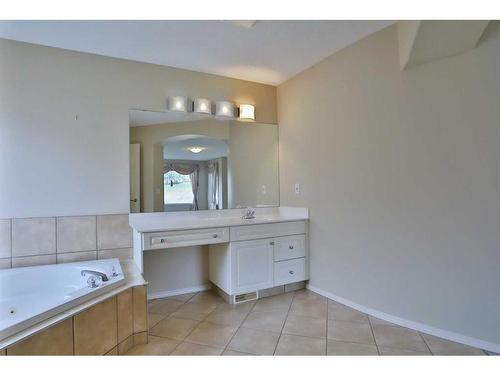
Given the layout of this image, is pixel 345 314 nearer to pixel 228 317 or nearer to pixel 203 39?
pixel 228 317

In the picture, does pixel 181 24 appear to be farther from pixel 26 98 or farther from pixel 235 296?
pixel 235 296

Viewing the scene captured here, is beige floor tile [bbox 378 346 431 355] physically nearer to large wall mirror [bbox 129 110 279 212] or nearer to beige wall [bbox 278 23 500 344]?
beige wall [bbox 278 23 500 344]

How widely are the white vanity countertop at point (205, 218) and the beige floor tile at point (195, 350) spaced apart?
34.2 inches

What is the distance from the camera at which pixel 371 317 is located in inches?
91.6

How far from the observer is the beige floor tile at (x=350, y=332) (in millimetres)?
1983

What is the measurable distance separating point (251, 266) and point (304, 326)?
710mm

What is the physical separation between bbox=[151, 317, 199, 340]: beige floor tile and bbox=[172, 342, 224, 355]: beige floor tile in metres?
0.12

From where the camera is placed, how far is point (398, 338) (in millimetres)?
1981

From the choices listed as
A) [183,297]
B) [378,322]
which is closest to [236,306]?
[183,297]

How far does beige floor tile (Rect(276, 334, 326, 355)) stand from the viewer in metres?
1.84

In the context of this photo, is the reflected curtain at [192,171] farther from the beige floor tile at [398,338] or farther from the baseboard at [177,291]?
the beige floor tile at [398,338]

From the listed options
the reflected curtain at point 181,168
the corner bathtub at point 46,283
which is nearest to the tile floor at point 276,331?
the corner bathtub at point 46,283

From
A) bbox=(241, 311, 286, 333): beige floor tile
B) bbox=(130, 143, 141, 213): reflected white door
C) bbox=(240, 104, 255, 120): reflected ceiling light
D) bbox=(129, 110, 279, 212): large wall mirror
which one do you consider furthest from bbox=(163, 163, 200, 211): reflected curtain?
bbox=(241, 311, 286, 333): beige floor tile
